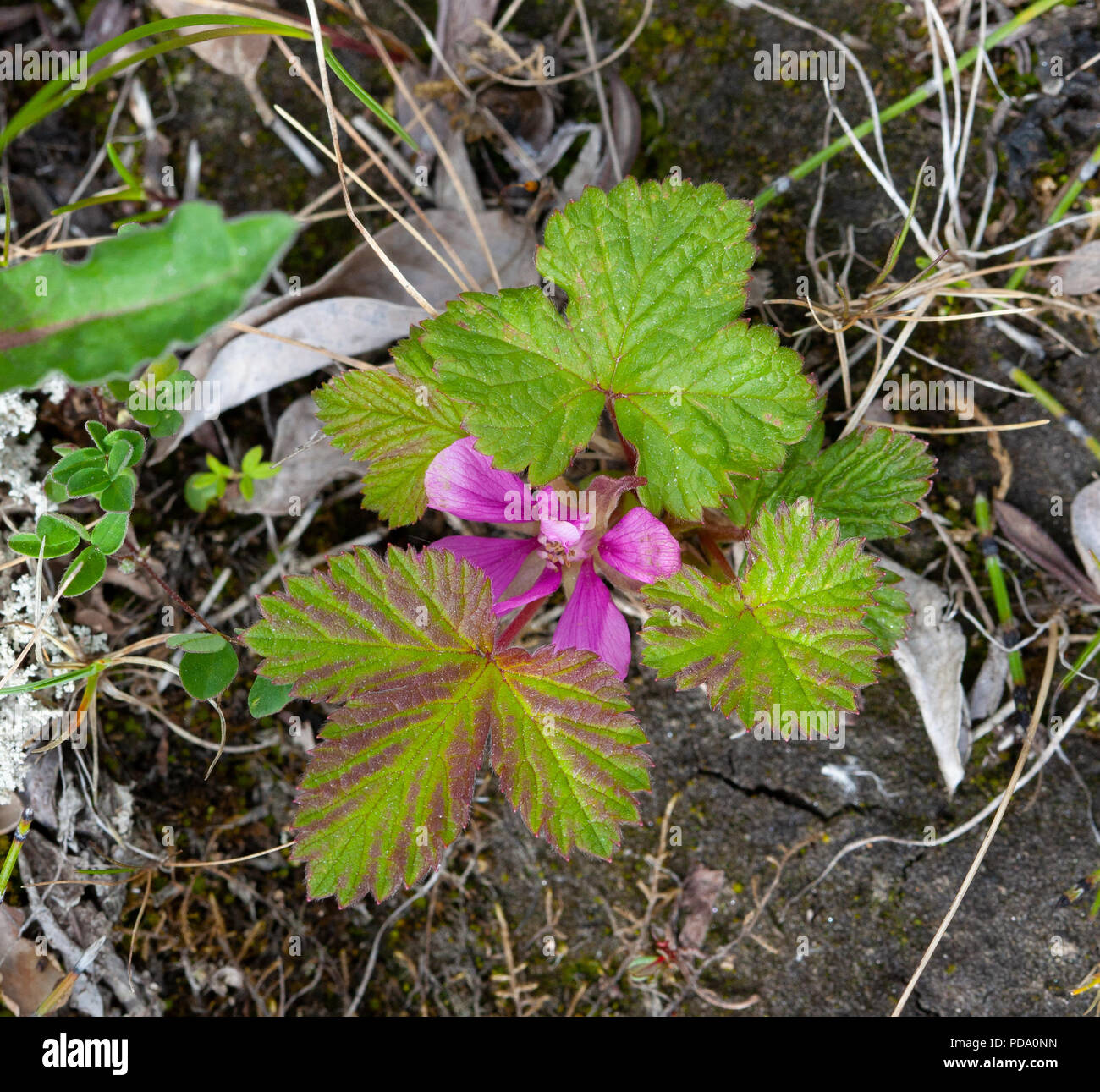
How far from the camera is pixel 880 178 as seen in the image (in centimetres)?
193

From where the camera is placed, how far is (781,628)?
150 cm

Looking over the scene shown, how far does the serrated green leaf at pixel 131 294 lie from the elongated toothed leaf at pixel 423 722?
0.51 meters

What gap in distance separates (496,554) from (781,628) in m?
0.59

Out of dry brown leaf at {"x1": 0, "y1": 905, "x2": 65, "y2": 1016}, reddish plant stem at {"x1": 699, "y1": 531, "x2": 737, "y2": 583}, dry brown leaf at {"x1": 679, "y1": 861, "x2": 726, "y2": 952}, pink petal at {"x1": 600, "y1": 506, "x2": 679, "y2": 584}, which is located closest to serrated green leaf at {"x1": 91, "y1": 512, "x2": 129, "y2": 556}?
dry brown leaf at {"x1": 0, "y1": 905, "x2": 65, "y2": 1016}

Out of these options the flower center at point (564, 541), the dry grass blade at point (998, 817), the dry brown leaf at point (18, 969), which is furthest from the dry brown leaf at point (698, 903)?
the dry brown leaf at point (18, 969)

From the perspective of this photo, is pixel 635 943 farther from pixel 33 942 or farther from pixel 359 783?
pixel 33 942

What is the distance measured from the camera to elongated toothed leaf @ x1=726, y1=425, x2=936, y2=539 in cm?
168

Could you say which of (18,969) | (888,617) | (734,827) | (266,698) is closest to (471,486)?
(266,698)

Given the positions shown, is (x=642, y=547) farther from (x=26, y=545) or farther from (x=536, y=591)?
(x=26, y=545)

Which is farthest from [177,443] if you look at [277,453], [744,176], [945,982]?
[945,982]

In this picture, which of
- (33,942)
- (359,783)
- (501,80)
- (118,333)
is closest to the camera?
(118,333)

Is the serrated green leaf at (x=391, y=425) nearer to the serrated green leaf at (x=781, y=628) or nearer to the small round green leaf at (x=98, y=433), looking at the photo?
the small round green leaf at (x=98, y=433)

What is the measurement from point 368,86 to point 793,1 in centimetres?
100

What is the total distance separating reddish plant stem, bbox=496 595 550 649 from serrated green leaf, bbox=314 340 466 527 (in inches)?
11.3
